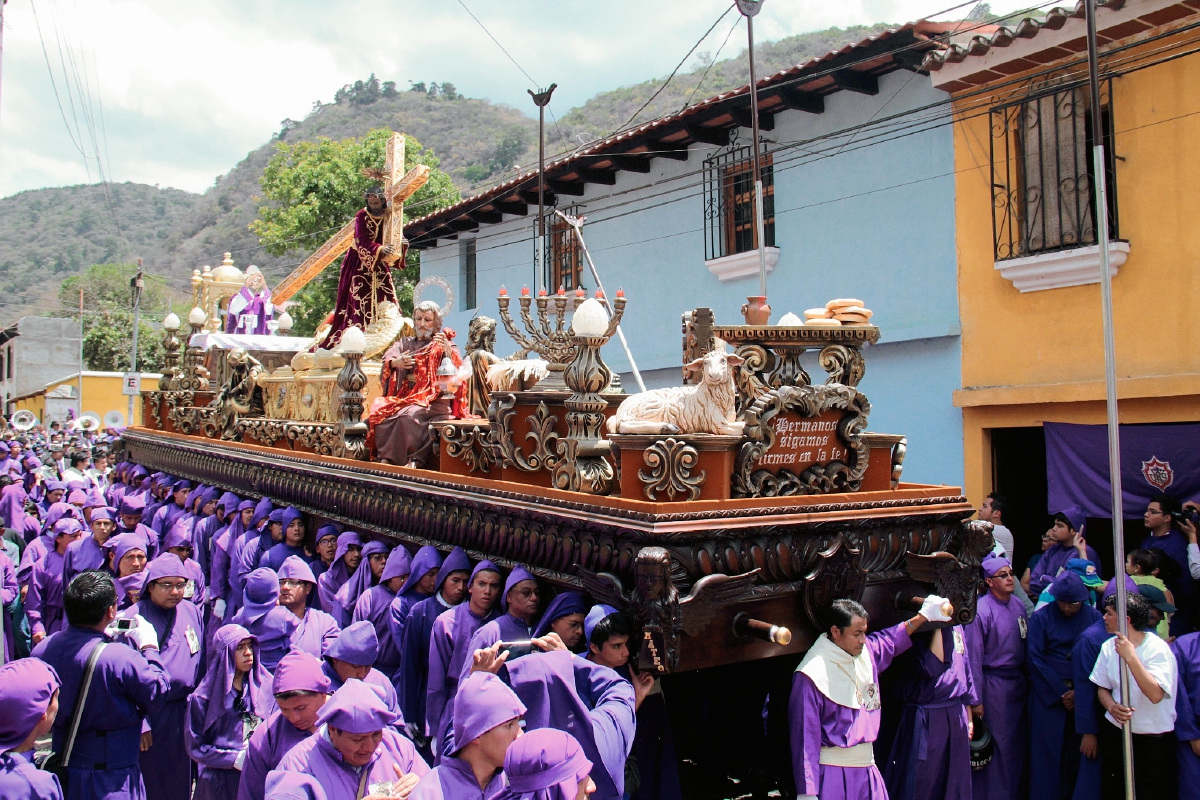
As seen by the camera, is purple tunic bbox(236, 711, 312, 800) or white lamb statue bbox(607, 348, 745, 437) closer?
purple tunic bbox(236, 711, 312, 800)

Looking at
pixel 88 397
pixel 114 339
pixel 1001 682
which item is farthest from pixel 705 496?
pixel 114 339

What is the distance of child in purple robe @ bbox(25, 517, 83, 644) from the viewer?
705cm

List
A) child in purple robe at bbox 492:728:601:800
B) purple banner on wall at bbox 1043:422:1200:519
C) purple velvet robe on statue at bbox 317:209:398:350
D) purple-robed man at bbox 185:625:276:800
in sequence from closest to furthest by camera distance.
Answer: child in purple robe at bbox 492:728:601:800 → purple-robed man at bbox 185:625:276:800 → purple banner on wall at bbox 1043:422:1200:519 → purple velvet robe on statue at bbox 317:209:398:350

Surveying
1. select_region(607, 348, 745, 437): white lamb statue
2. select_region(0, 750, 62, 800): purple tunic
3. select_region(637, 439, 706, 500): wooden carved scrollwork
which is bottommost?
select_region(0, 750, 62, 800): purple tunic

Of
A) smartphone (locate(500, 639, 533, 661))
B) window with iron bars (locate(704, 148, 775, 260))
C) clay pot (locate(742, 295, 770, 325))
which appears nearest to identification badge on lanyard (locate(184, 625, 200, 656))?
smartphone (locate(500, 639, 533, 661))

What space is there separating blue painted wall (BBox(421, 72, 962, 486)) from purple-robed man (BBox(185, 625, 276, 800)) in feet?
21.8

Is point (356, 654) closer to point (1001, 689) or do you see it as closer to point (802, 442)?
point (802, 442)

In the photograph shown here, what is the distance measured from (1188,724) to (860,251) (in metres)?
6.13

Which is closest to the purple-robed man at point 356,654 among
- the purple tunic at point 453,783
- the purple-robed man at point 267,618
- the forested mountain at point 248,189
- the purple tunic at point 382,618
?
the purple-robed man at point 267,618

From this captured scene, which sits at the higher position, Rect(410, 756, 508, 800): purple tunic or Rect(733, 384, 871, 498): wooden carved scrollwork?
Rect(733, 384, 871, 498): wooden carved scrollwork

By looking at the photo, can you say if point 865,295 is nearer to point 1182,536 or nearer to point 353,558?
point 1182,536

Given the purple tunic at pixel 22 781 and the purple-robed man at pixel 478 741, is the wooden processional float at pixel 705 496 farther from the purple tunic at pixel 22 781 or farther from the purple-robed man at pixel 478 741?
the purple tunic at pixel 22 781

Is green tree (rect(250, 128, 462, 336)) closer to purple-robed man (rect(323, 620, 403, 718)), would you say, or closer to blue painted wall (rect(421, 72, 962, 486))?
blue painted wall (rect(421, 72, 962, 486))

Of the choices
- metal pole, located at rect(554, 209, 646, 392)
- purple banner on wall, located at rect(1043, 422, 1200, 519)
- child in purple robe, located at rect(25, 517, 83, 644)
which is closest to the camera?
metal pole, located at rect(554, 209, 646, 392)
